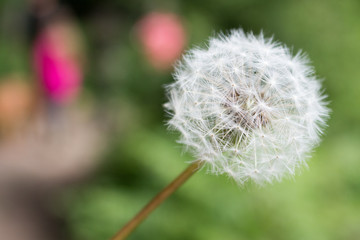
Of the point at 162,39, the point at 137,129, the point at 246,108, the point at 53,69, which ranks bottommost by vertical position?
the point at 53,69

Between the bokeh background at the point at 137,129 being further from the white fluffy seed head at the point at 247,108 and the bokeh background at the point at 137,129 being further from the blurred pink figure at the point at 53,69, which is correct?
the white fluffy seed head at the point at 247,108

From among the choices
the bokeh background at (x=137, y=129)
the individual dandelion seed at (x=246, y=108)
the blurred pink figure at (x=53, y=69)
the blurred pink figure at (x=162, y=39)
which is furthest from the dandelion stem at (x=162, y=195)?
the blurred pink figure at (x=53, y=69)

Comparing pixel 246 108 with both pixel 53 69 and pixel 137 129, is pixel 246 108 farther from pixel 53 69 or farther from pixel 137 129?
pixel 53 69

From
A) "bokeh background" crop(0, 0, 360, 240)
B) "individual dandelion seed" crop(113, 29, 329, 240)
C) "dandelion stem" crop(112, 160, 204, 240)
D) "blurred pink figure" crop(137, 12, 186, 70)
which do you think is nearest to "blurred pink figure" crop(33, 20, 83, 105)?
"bokeh background" crop(0, 0, 360, 240)

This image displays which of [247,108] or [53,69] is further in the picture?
[53,69]

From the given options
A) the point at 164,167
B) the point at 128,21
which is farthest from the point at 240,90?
the point at 128,21

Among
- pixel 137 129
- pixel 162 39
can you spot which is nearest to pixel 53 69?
pixel 162 39

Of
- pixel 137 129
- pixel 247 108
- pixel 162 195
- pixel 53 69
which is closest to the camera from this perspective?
pixel 162 195
